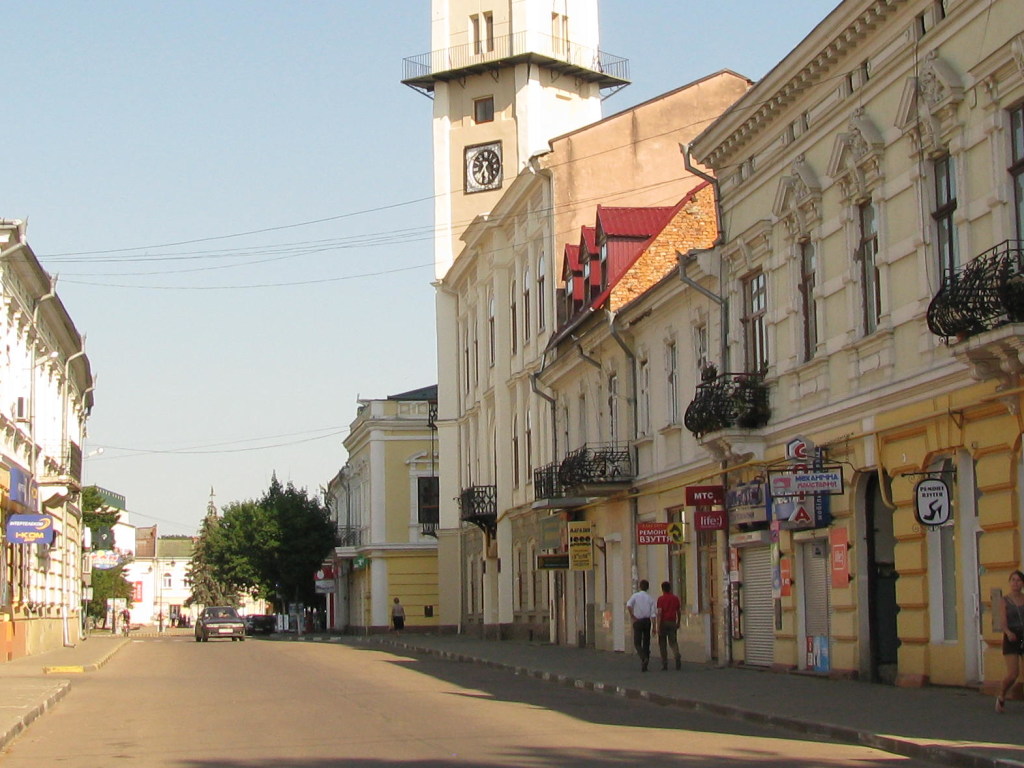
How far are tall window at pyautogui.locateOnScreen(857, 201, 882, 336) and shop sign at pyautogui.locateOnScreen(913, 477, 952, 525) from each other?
282 cm

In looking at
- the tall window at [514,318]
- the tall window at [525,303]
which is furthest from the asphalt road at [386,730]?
the tall window at [514,318]

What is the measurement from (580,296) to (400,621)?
1123 inches

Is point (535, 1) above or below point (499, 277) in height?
above

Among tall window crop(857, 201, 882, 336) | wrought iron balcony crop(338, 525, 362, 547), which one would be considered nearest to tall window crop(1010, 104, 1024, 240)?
tall window crop(857, 201, 882, 336)

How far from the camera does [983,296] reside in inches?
630

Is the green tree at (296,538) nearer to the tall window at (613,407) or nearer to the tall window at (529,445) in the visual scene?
the tall window at (529,445)

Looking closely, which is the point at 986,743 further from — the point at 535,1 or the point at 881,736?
the point at 535,1

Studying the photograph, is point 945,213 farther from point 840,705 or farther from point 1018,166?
point 840,705

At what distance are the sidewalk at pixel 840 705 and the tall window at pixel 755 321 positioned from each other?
5014 mm

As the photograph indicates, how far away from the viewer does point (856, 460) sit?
21.5 m

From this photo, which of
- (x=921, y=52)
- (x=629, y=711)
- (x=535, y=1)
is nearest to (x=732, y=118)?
(x=921, y=52)

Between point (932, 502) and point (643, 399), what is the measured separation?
14.2m

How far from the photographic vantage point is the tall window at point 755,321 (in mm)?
25250

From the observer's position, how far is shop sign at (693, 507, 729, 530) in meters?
26.6
